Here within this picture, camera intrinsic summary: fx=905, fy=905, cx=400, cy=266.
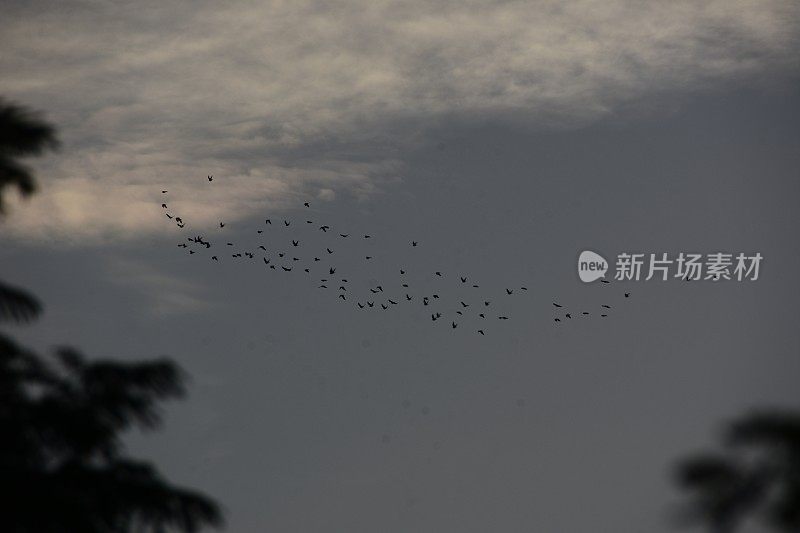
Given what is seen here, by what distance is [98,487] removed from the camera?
8117 millimetres

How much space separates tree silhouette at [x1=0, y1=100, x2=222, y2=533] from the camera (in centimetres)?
755

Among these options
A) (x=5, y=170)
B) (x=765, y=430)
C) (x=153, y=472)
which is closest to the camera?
(x=765, y=430)

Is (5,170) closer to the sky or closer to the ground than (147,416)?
closer to the sky

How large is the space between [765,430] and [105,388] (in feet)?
20.8

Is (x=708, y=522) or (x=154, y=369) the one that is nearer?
(x=708, y=522)

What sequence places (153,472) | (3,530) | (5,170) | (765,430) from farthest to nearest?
(153,472), (5,170), (3,530), (765,430)

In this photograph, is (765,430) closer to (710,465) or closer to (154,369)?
(710,465)

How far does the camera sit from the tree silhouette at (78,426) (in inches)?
297

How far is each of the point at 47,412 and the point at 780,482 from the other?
6314 millimetres

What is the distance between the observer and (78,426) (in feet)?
25.9

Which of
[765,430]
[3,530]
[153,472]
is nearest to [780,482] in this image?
[765,430]

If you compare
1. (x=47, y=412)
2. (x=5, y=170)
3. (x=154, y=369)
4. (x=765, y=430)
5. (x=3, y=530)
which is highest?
(x=5, y=170)

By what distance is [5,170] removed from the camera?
7816 mm

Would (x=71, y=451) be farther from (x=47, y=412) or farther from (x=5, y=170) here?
(x=5, y=170)
